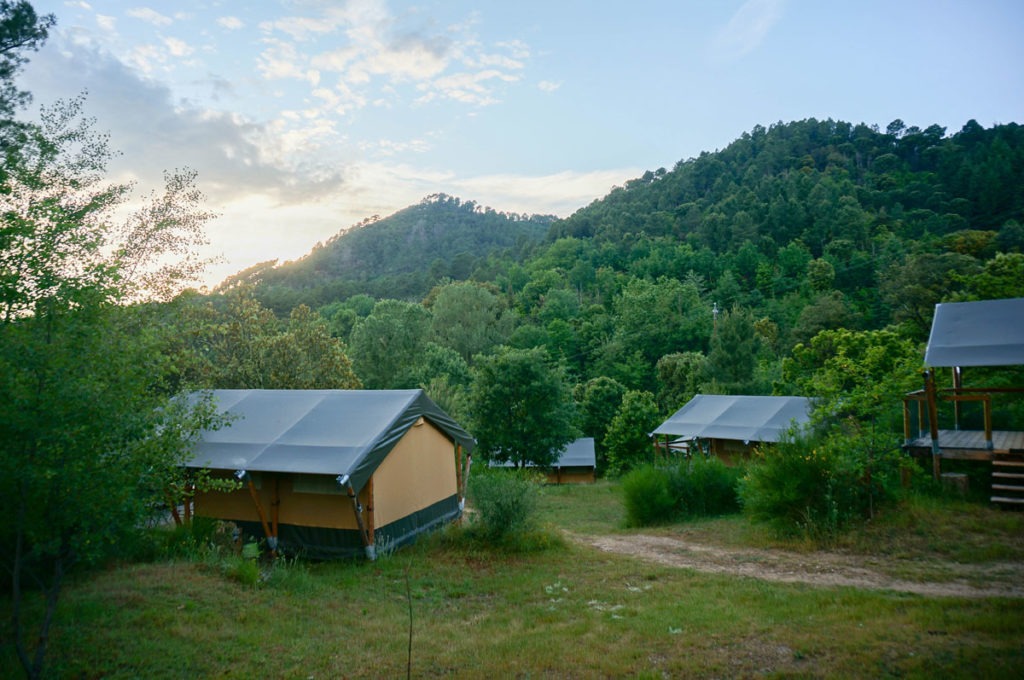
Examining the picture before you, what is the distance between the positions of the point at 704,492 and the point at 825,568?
5.85 metres

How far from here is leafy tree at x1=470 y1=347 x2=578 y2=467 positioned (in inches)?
968

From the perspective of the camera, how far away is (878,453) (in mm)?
9852

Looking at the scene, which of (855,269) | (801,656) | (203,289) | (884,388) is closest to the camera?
(801,656)

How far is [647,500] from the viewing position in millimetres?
12773

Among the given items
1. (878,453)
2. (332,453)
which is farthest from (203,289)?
(878,453)

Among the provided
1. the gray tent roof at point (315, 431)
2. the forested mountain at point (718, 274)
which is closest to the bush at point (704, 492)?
the forested mountain at point (718, 274)

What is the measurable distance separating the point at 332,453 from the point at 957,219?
5839cm

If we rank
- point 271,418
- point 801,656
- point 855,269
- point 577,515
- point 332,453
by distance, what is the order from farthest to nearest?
point 855,269
point 577,515
point 271,418
point 332,453
point 801,656

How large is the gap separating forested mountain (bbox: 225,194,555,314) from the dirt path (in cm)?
5768

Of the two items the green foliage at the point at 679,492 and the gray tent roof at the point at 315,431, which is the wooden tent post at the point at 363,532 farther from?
the green foliage at the point at 679,492

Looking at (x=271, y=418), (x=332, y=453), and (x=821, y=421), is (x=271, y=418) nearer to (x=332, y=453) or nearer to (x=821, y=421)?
(x=332, y=453)

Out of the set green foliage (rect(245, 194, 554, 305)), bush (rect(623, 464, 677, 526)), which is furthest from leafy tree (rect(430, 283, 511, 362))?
bush (rect(623, 464, 677, 526))

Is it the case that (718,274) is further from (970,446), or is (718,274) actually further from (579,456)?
(970,446)

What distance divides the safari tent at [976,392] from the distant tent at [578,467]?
21032 mm
